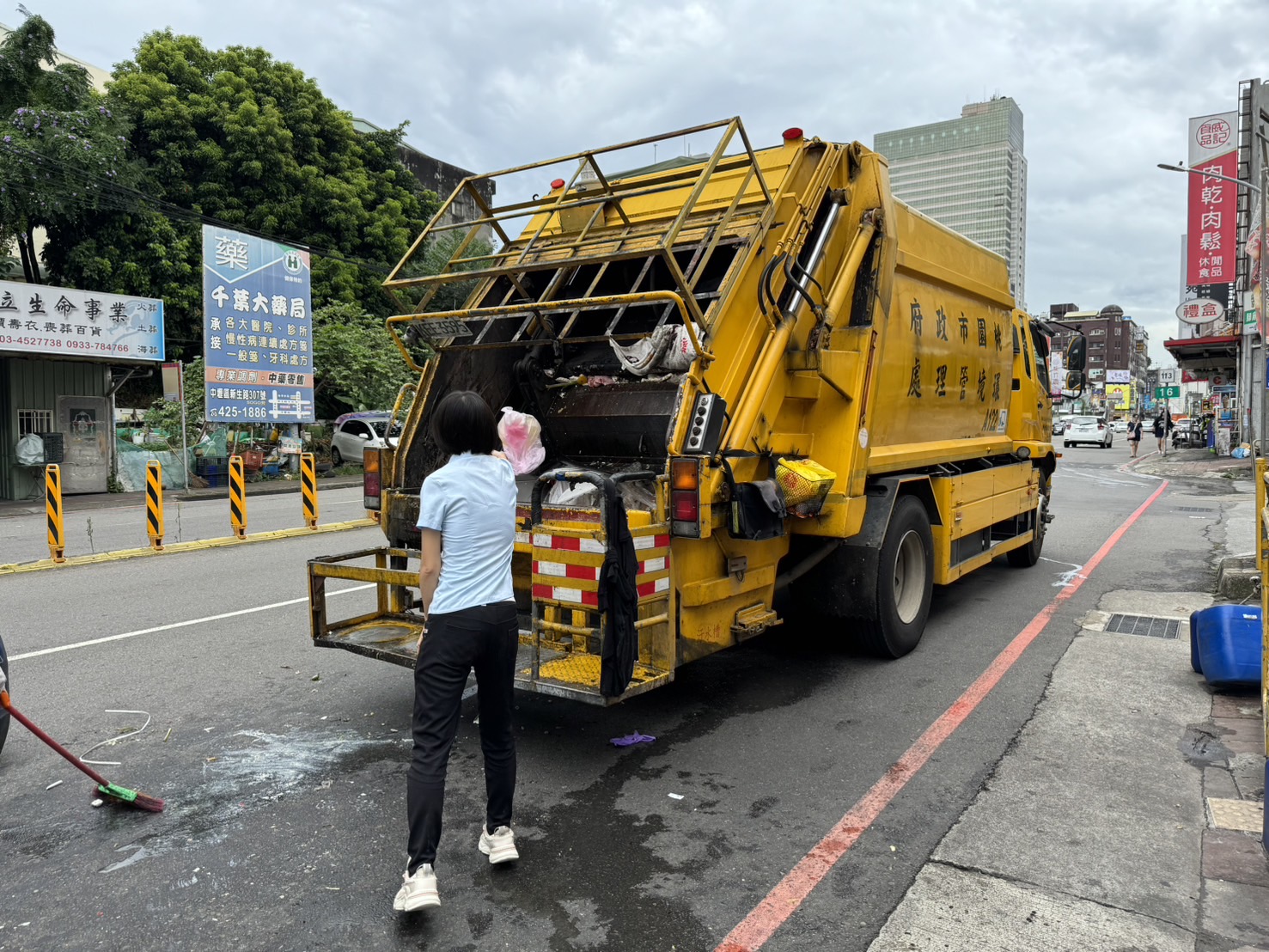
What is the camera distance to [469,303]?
5.84 m

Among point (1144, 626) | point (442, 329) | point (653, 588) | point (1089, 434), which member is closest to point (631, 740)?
point (653, 588)

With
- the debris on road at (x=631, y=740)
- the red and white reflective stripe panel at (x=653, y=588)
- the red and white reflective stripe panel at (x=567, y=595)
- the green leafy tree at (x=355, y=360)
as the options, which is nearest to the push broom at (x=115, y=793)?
the red and white reflective stripe panel at (x=567, y=595)

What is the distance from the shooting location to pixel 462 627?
297 cm

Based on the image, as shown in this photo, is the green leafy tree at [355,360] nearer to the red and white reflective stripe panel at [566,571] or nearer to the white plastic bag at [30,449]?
the white plastic bag at [30,449]

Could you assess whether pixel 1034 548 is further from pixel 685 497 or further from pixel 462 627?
pixel 462 627

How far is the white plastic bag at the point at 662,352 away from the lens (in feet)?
16.2

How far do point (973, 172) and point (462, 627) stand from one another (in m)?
17.9

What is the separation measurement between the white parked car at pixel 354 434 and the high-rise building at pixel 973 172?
549 inches

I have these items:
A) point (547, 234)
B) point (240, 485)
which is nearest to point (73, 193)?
point (240, 485)

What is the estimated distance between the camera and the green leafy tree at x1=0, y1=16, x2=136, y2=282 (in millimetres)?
19781

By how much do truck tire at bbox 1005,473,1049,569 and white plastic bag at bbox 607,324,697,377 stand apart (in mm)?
5422

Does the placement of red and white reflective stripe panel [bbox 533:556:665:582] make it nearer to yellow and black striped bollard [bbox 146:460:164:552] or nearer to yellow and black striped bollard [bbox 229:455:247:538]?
yellow and black striped bollard [bbox 146:460:164:552]

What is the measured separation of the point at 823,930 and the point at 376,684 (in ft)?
10.9

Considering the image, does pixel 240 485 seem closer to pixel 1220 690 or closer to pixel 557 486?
pixel 557 486
